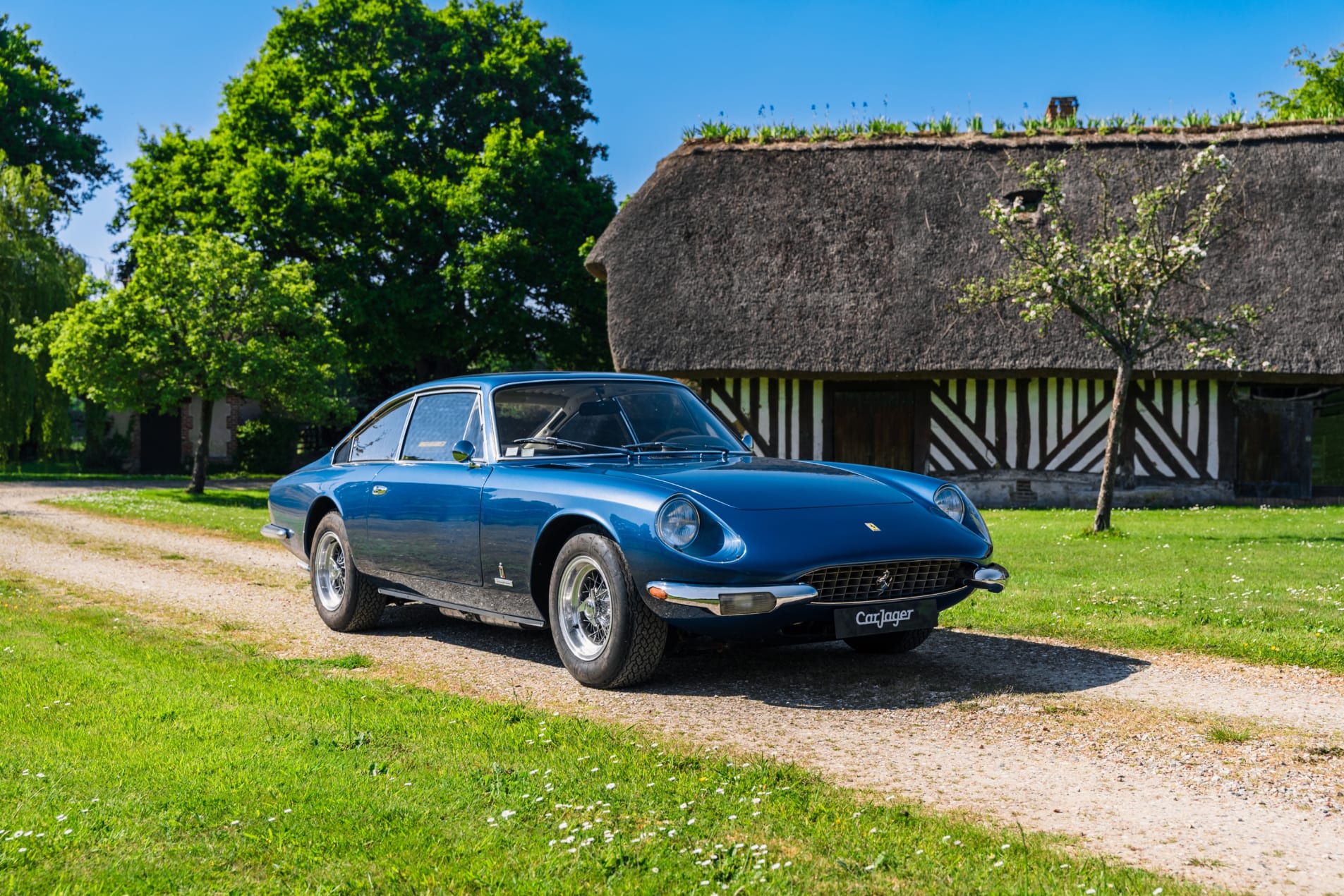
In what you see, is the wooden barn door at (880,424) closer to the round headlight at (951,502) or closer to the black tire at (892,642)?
the black tire at (892,642)

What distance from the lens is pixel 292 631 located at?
8.02 meters

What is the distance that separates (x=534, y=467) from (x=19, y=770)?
3.04 m

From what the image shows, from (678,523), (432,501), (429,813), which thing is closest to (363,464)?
(432,501)

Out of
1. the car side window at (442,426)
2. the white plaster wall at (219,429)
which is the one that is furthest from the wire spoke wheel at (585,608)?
the white plaster wall at (219,429)

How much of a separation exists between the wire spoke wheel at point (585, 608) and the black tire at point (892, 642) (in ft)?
5.39

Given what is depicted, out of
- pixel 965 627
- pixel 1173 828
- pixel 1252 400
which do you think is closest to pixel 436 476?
pixel 965 627

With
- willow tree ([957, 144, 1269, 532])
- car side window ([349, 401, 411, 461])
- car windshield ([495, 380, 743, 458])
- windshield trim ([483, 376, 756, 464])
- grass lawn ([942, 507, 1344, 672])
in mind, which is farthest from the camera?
willow tree ([957, 144, 1269, 532])

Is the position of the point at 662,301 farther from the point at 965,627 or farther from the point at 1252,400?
the point at 965,627

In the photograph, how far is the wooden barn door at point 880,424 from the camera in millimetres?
23766

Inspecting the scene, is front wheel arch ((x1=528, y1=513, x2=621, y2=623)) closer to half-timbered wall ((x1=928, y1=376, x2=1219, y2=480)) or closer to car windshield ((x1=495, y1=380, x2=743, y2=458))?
car windshield ((x1=495, y1=380, x2=743, y2=458))

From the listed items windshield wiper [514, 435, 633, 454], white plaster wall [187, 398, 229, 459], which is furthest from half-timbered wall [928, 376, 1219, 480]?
white plaster wall [187, 398, 229, 459]

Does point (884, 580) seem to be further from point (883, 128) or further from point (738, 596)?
point (883, 128)

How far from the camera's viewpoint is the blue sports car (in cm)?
564

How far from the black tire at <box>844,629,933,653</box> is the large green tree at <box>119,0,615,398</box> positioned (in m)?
26.0
